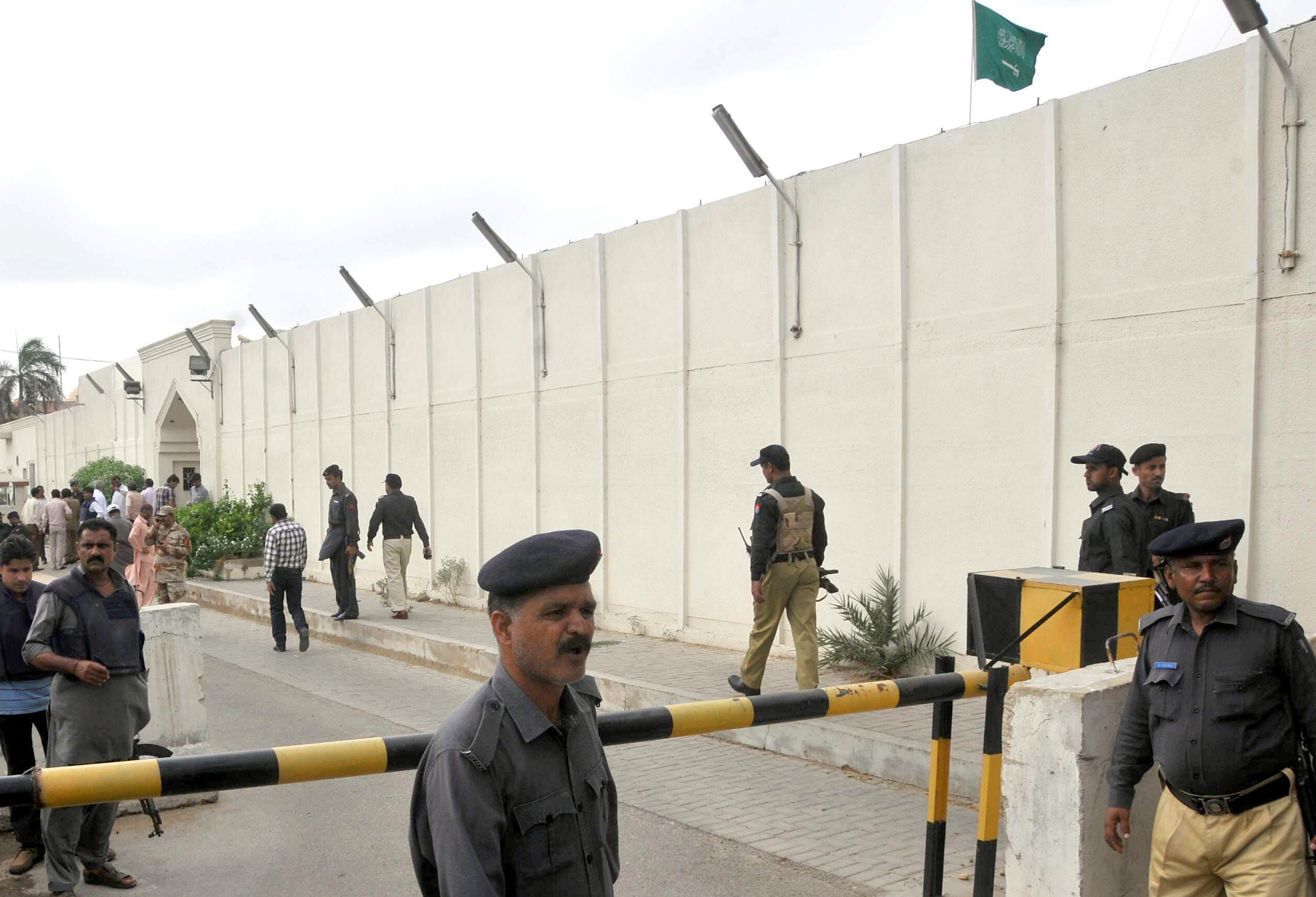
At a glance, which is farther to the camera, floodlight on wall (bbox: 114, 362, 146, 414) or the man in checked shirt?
floodlight on wall (bbox: 114, 362, 146, 414)

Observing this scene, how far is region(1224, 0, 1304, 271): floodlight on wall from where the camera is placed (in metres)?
6.86

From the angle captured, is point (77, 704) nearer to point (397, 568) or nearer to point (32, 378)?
point (397, 568)

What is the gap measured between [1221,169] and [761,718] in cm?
585

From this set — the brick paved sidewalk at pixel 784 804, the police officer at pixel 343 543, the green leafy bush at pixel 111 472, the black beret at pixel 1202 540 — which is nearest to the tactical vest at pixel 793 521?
the brick paved sidewalk at pixel 784 804

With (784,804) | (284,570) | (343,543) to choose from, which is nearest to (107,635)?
(784,804)

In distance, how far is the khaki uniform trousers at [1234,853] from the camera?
10.4 feet

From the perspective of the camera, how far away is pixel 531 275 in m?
14.5

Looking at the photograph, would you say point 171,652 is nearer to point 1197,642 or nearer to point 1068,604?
point 1068,604

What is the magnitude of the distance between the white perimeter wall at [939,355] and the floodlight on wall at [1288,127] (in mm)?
67

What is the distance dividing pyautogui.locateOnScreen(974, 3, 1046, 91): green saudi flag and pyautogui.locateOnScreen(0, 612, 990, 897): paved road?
5.89 meters

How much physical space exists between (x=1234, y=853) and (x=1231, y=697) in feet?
1.51

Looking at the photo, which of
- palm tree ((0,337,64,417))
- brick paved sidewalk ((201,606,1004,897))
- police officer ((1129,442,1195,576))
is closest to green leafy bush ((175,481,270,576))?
brick paved sidewalk ((201,606,1004,897))

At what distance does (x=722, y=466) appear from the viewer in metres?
11.4

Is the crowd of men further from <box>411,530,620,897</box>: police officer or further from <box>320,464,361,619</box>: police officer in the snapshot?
<box>320,464,361,619</box>: police officer
